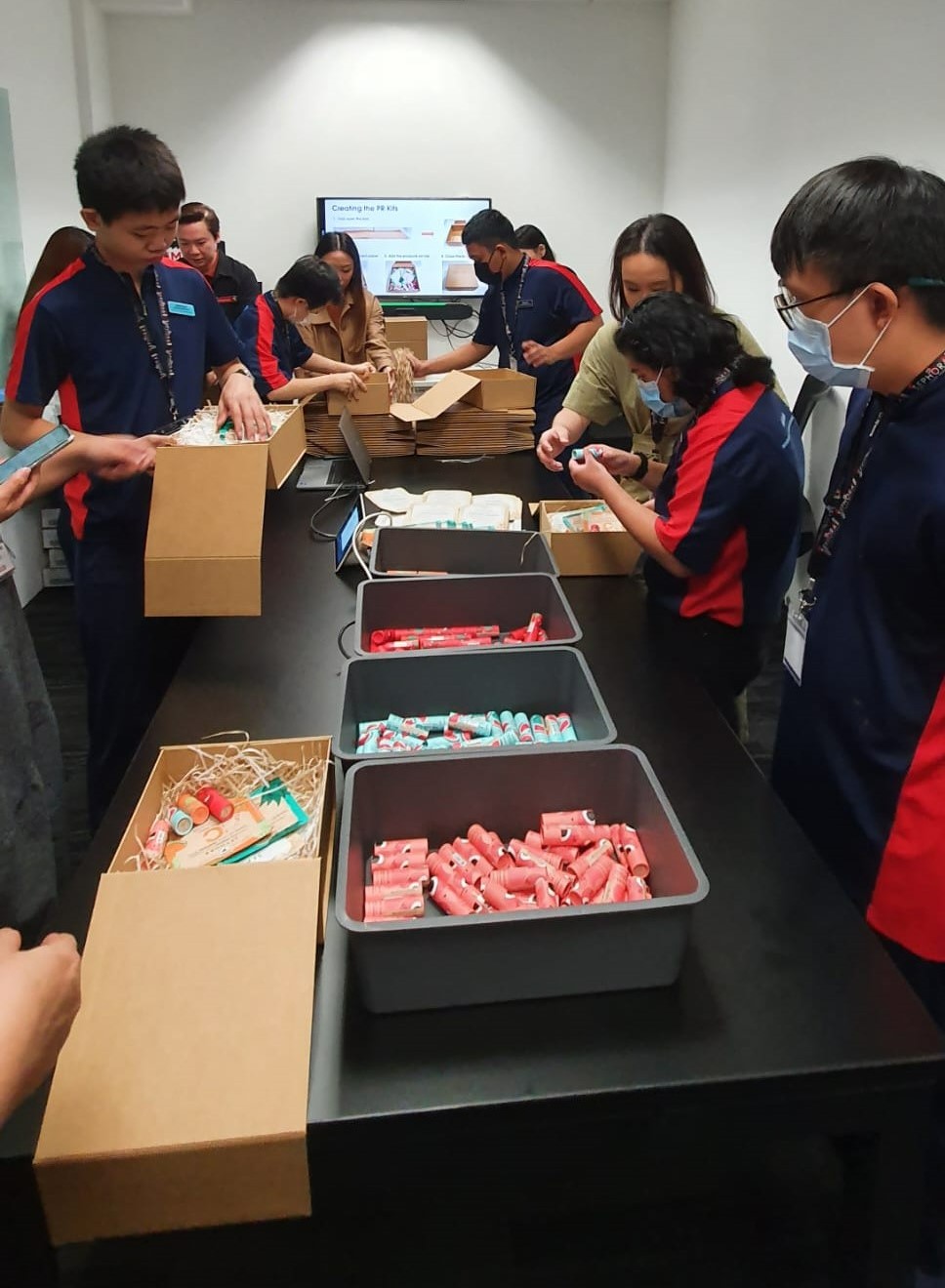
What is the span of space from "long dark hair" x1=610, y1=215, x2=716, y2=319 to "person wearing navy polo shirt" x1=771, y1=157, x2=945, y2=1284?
924 millimetres

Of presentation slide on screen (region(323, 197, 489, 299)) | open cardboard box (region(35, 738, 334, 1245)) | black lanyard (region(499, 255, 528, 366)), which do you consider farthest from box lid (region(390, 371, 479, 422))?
presentation slide on screen (region(323, 197, 489, 299))

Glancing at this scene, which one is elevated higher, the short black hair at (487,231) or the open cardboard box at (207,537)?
the short black hair at (487,231)

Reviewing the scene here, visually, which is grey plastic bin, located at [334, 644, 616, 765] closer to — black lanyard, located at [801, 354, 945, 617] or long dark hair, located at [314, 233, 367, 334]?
black lanyard, located at [801, 354, 945, 617]

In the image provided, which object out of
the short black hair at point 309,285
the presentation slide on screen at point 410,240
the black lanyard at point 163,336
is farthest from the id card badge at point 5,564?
the presentation slide on screen at point 410,240

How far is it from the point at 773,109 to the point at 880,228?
3.40m

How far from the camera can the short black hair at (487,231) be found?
3.44m

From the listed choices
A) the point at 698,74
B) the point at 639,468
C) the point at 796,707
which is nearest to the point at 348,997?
the point at 796,707

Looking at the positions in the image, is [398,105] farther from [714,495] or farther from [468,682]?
[468,682]

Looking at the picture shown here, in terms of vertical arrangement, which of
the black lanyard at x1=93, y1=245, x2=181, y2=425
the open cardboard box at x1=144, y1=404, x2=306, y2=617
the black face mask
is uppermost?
the black face mask

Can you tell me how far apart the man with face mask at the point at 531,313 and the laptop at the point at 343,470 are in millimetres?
882

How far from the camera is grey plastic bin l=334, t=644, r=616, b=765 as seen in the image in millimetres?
1327

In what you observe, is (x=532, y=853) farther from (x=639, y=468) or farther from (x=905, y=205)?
(x=639, y=468)

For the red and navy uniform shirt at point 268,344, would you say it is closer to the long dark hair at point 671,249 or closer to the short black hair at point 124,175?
the short black hair at point 124,175

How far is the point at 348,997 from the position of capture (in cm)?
89
